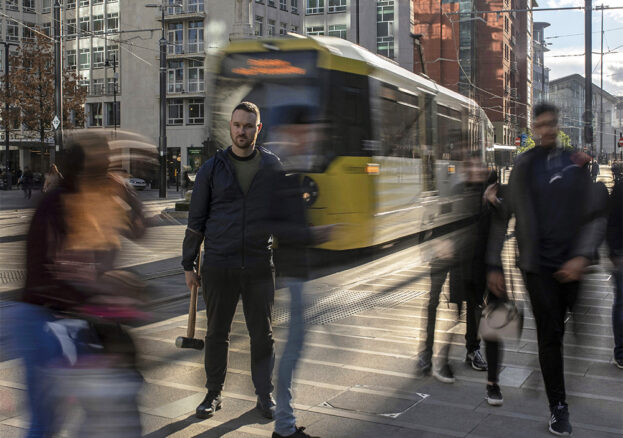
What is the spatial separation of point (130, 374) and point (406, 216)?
11708 mm

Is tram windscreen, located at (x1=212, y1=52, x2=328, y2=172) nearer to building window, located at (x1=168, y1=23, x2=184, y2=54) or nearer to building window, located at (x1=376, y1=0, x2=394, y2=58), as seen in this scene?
building window, located at (x1=168, y1=23, x2=184, y2=54)

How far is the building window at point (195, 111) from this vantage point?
190 ft

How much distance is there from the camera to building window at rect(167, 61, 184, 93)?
57.9m

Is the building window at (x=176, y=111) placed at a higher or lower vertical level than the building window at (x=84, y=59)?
lower

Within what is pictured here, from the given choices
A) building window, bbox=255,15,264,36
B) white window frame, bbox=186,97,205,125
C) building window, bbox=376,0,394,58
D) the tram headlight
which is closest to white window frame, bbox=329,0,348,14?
A: building window, bbox=376,0,394,58

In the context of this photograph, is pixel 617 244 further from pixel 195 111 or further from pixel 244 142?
pixel 195 111

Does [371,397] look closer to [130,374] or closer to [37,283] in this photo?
[130,374]

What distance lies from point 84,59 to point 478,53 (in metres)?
38.4

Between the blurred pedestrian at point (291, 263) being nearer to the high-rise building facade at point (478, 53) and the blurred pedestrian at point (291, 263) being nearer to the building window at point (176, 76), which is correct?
the building window at point (176, 76)

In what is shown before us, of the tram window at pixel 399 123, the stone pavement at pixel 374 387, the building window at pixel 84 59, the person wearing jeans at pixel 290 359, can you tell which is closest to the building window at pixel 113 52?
the building window at pixel 84 59

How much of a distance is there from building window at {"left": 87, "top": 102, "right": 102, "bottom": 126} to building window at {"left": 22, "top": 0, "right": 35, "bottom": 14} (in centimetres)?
1269

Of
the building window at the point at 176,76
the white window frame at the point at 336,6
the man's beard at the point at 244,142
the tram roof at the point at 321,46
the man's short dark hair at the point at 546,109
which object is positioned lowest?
the man's beard at the point at 244,142

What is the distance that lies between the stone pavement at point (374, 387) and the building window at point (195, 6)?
52608mm

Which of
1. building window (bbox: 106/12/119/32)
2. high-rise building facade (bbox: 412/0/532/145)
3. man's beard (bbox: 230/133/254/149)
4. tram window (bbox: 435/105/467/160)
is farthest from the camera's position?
high-rise building facade (bbox: 412/0/532/145)
